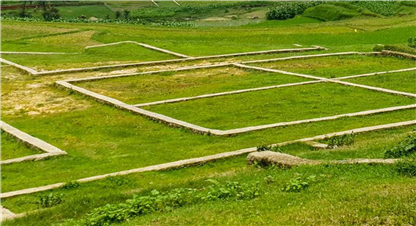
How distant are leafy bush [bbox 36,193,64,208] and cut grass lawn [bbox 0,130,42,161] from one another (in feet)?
11.1

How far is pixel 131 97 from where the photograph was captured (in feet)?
63.6

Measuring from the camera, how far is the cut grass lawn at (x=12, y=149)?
45.8 ft

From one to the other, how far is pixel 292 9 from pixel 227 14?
1419 centimetres

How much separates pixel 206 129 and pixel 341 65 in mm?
10003

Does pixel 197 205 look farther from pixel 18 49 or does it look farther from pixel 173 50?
pixel 18 49

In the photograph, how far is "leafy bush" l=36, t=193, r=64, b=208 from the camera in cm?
1051

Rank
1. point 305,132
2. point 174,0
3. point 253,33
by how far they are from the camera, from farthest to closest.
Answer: point 174,0 < point 253,33 < point 305,132

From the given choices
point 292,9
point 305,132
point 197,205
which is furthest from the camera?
point 292,9

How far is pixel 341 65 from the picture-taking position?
2384cm

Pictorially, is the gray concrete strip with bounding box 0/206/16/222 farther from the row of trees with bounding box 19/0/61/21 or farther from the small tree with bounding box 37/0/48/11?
the small tree with bounding box 37/0/48/11

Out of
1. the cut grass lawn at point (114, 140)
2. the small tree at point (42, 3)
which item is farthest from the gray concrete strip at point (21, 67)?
the small tree at point (42, 3)

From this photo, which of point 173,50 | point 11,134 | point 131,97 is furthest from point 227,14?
point 11,134

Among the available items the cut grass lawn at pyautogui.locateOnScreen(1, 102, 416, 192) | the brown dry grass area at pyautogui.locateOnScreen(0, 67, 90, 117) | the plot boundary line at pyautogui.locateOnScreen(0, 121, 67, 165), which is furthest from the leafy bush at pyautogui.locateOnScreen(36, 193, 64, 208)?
the brown dry grass area at pyautogui.locateOnScreen(0, 67, 90, 117)

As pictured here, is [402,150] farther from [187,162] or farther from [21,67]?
[21,67]
